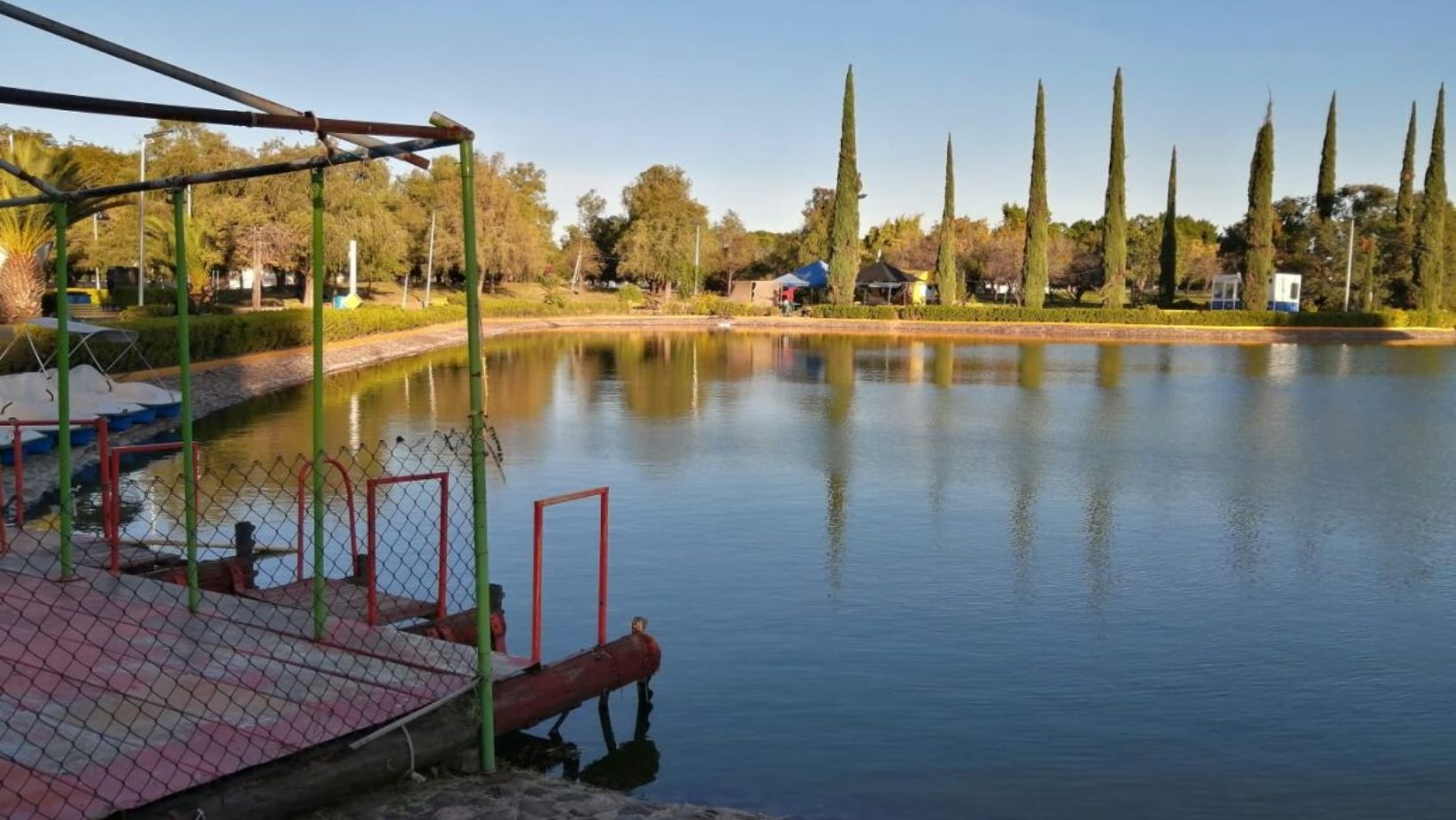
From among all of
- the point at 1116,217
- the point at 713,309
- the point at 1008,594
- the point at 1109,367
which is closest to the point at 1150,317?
the point at 1116,217

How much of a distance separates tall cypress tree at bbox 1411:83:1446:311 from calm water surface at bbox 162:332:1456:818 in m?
37.3

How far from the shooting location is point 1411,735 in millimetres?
6848

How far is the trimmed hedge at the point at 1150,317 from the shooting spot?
4991 cm

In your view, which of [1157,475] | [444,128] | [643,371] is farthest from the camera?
[643,371]

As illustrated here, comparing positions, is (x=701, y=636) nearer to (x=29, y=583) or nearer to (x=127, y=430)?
(x=29, y=583)

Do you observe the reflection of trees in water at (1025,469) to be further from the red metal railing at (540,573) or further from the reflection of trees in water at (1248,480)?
the red metal railing at (540,573)

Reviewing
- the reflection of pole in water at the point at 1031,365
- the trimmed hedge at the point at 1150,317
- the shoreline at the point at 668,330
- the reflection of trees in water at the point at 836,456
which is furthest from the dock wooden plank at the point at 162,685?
the trimmed hedge at the point at 1150,317

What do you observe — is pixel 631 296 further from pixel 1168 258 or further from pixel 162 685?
pixel 162 685

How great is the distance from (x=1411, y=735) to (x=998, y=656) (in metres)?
2.47

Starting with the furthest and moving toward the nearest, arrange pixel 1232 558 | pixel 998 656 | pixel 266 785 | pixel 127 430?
pixel 127 430
pixel 1232 558
pixel 998 656
pixel 266 785

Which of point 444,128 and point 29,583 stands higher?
point 444,128

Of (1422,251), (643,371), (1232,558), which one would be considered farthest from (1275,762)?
(1422,251)

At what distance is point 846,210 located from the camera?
188ft

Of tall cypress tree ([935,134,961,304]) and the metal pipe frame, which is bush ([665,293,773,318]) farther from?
the metal pipe frame
